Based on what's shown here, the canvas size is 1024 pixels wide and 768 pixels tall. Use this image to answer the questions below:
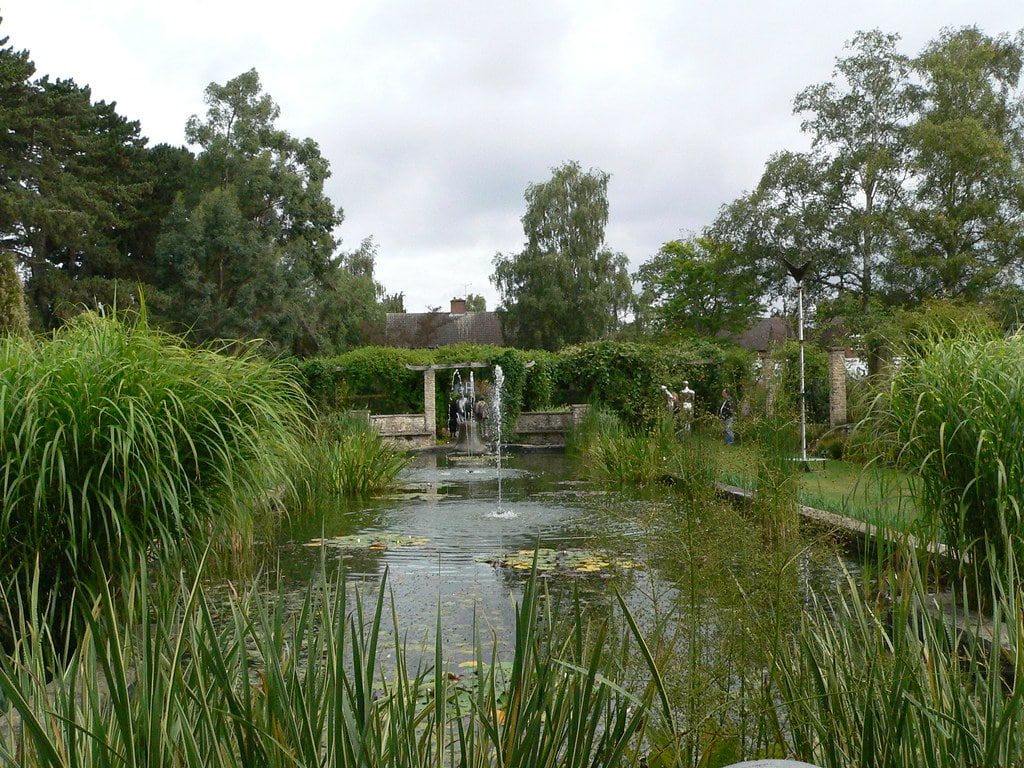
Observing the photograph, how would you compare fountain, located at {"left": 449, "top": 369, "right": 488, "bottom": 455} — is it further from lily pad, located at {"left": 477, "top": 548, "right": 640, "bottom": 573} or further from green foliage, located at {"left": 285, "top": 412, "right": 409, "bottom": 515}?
lily pad, located at {"left": 477, "top": 548, "right": 640, "bottom": 573}

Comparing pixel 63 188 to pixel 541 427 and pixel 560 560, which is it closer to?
pixel 541 427

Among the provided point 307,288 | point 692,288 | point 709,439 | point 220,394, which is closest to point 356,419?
point 709,439

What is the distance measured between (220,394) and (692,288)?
119 feet

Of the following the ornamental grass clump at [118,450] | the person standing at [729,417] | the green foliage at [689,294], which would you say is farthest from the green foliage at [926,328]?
the green foliage at [689,294]

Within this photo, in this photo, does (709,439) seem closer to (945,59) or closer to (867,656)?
(867,656)

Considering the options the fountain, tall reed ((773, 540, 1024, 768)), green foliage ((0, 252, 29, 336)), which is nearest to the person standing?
tall reed ((773, 540, 1024, 768))

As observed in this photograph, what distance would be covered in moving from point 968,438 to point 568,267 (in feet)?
120

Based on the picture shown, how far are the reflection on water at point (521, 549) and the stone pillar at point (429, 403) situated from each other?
10391 millimetres

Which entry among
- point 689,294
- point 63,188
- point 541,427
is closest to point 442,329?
point 689,294

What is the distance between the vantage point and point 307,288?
35.0 m

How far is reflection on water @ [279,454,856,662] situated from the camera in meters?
2.97

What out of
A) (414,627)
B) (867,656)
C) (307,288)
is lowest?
(414,627)

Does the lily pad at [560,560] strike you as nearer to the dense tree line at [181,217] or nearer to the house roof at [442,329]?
the dense tree line at [181,217]

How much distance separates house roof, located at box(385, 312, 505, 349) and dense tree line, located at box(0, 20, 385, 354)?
930cm
